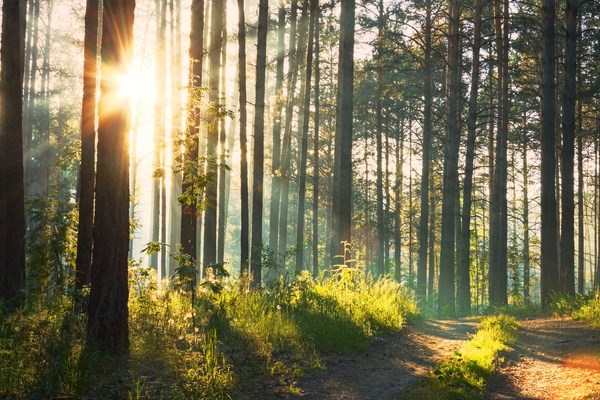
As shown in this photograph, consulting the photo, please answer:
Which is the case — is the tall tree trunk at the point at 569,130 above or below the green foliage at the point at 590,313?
above

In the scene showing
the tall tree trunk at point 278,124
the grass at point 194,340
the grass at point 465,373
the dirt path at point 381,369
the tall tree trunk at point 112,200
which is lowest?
the dirt path at point 381,369

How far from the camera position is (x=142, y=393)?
5.90 m

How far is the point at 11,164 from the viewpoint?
1030 centimetres

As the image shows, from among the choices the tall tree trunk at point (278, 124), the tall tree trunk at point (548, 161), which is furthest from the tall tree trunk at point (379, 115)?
the tall tree trunk at point (548, 161)

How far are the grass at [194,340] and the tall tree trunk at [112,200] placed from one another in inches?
12.1

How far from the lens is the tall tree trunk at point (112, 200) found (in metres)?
6.95

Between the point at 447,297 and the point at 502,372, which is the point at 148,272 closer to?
the point at 502,372

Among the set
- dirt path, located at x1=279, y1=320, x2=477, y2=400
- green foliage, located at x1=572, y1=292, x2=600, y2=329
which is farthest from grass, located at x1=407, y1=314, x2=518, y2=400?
green foliage, located at x1=572, y1=292, x2=600, y2=329

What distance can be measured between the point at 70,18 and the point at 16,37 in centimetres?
3142

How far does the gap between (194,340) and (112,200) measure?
212 centimetres

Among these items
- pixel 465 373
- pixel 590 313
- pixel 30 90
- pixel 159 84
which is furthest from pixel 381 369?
pixel 30 90

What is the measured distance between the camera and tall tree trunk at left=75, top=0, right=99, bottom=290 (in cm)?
1005

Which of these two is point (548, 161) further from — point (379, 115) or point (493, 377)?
point (379, 115)

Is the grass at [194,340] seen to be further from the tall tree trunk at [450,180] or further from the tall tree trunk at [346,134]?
the tall tree trunk at [450,180]
